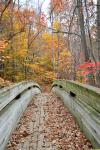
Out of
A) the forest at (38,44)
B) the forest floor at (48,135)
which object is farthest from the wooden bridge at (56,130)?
the forest at (38,44)

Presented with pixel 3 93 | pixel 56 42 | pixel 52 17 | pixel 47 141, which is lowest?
pixel 47 141

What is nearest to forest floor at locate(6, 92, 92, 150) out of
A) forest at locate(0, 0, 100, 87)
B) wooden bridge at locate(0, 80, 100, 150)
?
wooden bridge at locate(0, 80, 100, 150)

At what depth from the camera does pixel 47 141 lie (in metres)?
4.38

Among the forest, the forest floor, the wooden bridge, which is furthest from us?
the forest

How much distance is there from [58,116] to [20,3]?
73.9 ft

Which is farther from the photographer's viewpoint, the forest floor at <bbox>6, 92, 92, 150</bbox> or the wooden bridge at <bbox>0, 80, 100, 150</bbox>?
the forest floor at <bbox>6, 92, 92, 150</bbox>

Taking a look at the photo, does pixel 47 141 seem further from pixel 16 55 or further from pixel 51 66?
pixel 51 66

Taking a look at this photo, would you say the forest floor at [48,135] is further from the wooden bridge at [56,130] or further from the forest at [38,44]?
the forest at [38,44]

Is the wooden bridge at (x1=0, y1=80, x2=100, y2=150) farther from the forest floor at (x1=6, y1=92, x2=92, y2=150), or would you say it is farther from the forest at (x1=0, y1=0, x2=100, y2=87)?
the forest at (x1=0, y1=0, x2=100, y2=87)

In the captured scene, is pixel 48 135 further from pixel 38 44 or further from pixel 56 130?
pixel 38 44

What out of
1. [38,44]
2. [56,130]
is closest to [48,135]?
[56,130]

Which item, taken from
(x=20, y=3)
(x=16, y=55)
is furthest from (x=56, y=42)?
(x=16, y=55)

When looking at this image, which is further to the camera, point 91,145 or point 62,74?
point 62,74

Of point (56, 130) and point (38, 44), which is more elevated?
point (38, 44)
